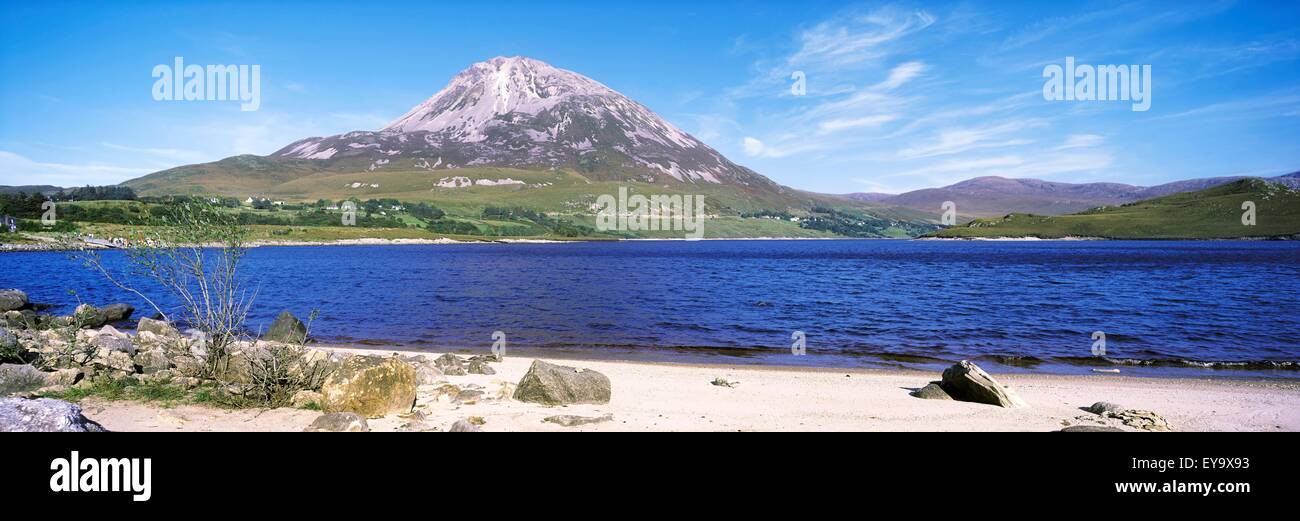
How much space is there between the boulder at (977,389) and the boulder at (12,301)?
155 feet

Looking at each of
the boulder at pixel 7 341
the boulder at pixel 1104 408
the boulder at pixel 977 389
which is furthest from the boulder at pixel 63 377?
the boulder at pixel 1104 408

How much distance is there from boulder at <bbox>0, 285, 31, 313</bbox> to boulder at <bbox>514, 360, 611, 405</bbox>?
37.8 metres

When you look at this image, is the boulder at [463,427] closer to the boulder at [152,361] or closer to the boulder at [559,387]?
the boulder at [559,387]

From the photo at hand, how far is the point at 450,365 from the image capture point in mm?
19672

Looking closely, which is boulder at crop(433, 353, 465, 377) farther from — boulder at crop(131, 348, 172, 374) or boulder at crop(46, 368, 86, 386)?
boulder at crop(46, 368, 86, 386)

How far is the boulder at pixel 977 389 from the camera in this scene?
15.5 metres

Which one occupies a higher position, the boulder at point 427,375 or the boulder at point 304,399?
the boulder at point 304,399

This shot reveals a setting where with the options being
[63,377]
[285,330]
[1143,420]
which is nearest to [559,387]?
[63,377]

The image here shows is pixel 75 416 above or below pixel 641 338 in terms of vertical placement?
above
